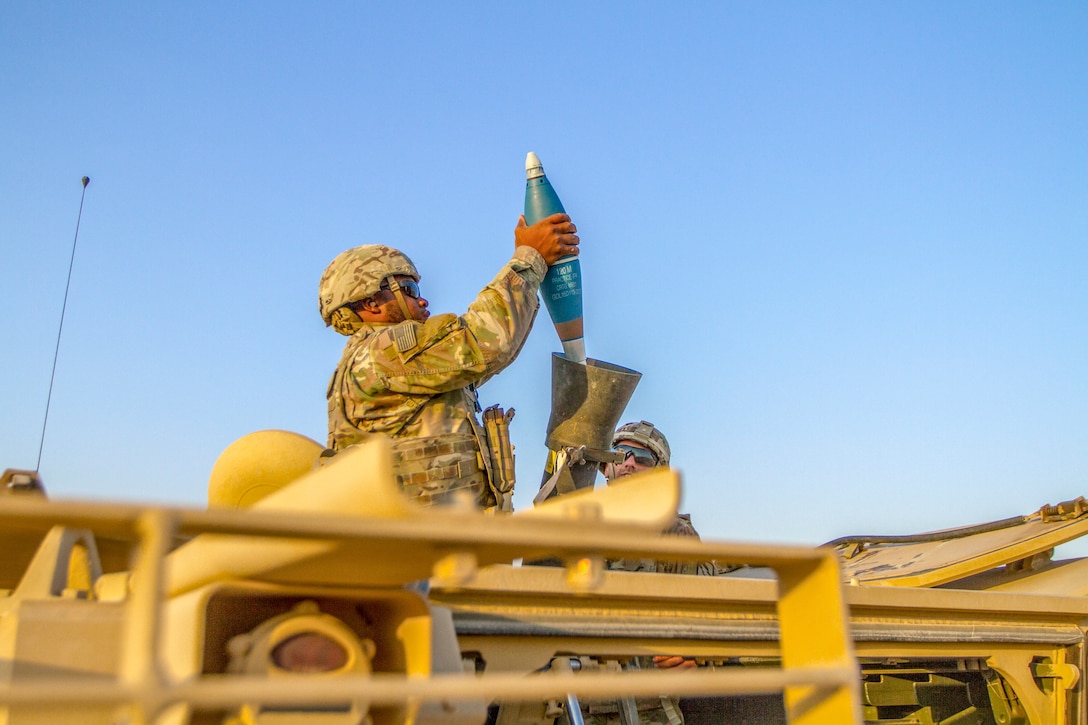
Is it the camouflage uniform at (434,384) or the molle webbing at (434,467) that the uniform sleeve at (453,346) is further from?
the molle webbing at (434,467)

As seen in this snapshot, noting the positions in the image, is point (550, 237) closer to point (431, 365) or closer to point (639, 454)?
point (431, 365)

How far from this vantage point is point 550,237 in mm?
4848

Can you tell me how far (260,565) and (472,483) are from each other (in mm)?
2561

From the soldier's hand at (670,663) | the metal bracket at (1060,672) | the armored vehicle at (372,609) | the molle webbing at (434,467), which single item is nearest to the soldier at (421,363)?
the molle webbing at (434,467)

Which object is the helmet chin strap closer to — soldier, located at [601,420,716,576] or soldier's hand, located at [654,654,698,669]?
soldier's hand, located at [654,654,698,669]

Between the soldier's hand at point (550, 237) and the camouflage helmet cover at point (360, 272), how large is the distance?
0.49 m

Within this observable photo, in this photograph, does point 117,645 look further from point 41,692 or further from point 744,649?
point 744,649

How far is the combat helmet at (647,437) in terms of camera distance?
734 centimetres

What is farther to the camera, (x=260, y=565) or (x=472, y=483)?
(x=472, y=483)

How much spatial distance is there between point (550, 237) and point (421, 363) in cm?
90

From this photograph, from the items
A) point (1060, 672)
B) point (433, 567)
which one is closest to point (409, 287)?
point (1060, 672)

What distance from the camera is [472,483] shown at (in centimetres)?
431

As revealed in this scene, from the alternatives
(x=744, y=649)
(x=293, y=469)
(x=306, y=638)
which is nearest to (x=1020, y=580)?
(x=744, y=649)

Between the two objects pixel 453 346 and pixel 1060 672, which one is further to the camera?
pixel 453 346
